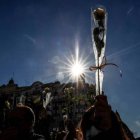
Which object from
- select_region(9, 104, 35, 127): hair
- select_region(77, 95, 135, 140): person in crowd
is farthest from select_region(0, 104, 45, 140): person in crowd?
select_region(77, 95, 135, 140): person in crowd

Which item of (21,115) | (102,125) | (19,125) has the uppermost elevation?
(21,115)

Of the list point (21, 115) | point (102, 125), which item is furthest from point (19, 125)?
point (102, 125)

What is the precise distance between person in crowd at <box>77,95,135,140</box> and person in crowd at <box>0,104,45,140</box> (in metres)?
1.04

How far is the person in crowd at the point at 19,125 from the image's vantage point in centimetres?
438

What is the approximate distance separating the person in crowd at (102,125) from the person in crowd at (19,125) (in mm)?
1040

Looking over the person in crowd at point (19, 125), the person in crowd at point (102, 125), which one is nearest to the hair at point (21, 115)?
the person in crowd at point (19, 125)

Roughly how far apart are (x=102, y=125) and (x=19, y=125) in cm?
135

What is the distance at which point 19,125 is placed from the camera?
177 inches

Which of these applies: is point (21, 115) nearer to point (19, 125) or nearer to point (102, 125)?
point (19, 125)

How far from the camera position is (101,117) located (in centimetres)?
363

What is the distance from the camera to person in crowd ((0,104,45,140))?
14.4 feet

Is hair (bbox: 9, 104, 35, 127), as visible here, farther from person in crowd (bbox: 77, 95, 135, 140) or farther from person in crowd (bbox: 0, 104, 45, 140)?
person in crowd (bbox: 77, 95, 135, 140)

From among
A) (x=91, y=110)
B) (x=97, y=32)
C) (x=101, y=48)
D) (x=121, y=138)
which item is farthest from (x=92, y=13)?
(x=121, y=138)

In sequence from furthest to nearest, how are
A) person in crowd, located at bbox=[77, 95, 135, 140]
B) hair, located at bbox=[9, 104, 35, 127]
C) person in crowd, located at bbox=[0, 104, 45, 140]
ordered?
hair, located at bbox=[9, 104, 35, 127] → person in crowd, located at bbox=[0, 104, 45, 140] → person in crowd, located at bbox=[77, 95, 135, 140]
